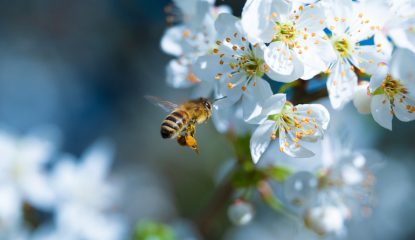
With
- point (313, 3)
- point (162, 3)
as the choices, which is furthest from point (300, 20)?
point (162, 3)

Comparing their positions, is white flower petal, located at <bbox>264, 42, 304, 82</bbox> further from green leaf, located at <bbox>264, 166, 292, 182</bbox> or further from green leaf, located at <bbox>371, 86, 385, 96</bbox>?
green leaf, located at <bbox>264, 166, 292, 182</bbox>

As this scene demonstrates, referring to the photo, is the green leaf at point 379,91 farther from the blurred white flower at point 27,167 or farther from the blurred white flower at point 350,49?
the blurred white flower at point 27,167

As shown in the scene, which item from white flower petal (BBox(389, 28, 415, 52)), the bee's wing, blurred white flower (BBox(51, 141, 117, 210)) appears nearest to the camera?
white flower petal (BBox(389, 28, 415, 52))

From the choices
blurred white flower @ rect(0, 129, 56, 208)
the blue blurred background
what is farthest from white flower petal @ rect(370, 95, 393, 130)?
the blue blurred background

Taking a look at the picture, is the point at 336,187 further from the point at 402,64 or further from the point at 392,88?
the point at 402,64

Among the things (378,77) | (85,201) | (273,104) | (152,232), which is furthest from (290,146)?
(85,201)

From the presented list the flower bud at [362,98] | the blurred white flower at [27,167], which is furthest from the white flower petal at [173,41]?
the blurred white flower at [27,167]
